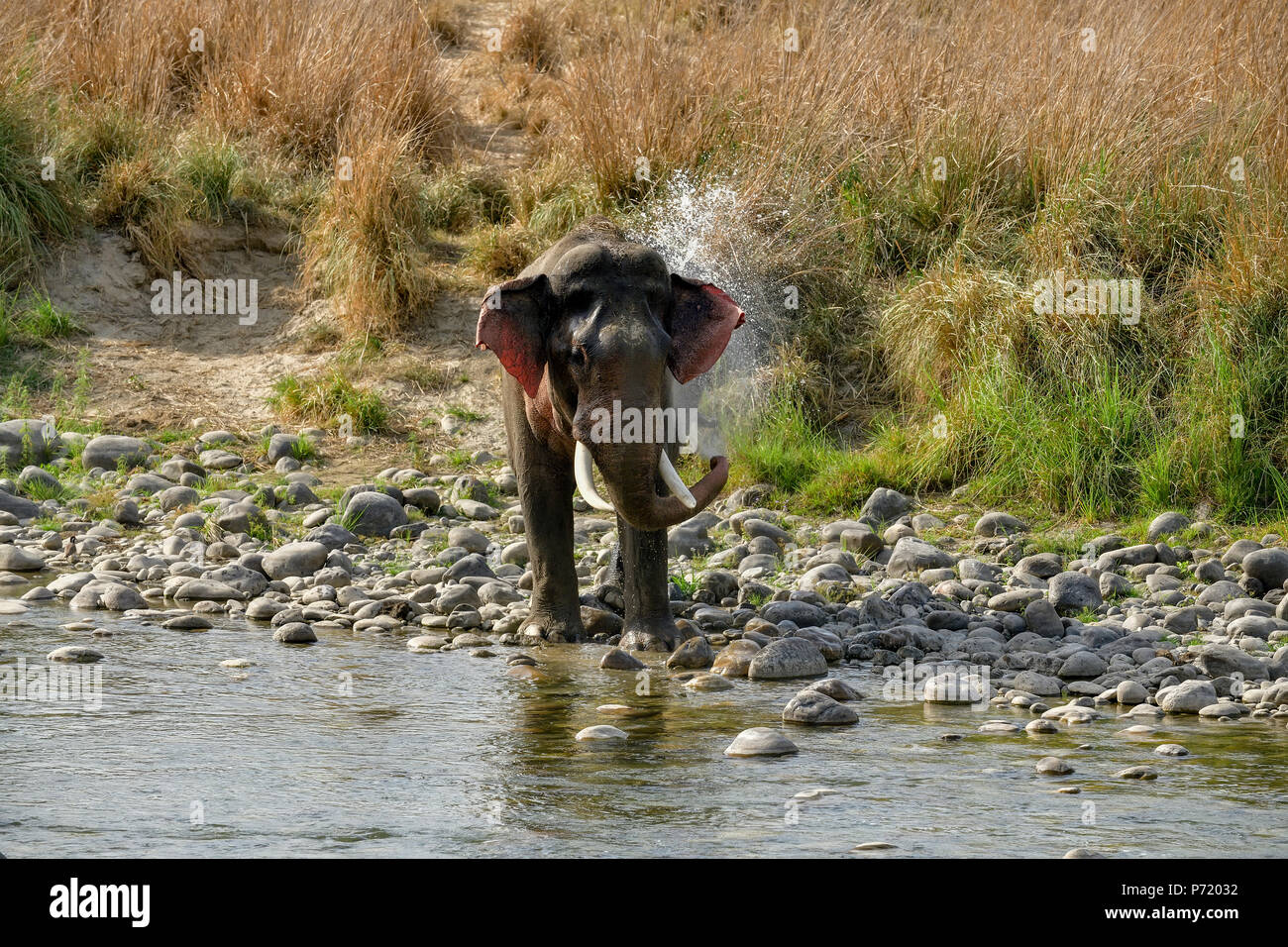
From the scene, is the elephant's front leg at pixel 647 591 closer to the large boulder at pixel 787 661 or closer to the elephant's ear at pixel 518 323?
the large boulder at pixel 787 661

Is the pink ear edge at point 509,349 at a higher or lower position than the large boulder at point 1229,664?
higher

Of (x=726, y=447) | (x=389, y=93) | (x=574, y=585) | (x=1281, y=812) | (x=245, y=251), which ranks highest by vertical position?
(x=389, y=93)

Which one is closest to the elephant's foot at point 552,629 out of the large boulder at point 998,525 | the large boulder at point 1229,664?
the large boulder at point 1229,664

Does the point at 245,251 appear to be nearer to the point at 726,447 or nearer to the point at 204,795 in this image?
the point at 726,447

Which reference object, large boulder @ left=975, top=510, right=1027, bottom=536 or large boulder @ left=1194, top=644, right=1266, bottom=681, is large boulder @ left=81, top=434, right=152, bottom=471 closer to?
large boulder @ left=975, top=510, right=1027, bottom=536

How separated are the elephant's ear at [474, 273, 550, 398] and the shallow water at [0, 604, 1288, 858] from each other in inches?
51.1

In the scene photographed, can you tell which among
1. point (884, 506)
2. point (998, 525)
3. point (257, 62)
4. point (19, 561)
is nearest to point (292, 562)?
point (19, 561)

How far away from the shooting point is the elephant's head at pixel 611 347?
5.98 meters

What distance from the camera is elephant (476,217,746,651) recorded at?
599 centimetres

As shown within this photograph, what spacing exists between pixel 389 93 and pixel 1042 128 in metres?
5.56

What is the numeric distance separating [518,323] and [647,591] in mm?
1332

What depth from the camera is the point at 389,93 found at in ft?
43.2
